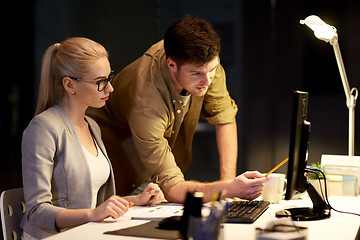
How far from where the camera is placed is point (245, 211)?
1.73m

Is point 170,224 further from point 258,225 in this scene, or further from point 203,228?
point 203,228

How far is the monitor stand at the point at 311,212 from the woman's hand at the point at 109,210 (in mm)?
543

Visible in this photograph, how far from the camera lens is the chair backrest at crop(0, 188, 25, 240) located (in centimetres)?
177

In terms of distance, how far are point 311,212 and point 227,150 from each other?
99cm

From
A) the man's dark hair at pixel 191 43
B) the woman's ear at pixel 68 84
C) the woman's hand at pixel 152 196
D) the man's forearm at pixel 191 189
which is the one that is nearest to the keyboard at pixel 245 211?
the man's forearm at pixel 191 189

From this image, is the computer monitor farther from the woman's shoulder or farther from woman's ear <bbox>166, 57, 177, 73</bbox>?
the woman's shoulder

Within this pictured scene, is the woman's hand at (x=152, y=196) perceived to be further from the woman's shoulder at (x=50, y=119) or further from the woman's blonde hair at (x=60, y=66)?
the woman's blonde hair at (x=60, y=66)

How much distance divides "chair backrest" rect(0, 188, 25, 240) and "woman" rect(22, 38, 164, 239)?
5cm

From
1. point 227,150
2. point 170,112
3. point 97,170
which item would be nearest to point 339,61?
point 227,150

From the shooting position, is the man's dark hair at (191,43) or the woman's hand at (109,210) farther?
the man's dark hair at (191,43)

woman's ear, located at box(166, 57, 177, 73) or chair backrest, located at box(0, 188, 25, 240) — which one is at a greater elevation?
woman's ear, located at box(166, 57, 177, 73)

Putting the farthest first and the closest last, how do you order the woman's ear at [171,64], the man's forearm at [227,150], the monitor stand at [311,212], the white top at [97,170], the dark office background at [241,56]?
the dark office background at [241,56] < the man's forearm at [227,150] < the woman's ear at [171,64] < the white top at [97,170] < the monitor stand at [311,212]

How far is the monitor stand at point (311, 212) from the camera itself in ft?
Result: 5.56

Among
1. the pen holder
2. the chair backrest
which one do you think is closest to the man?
the chair backrest
